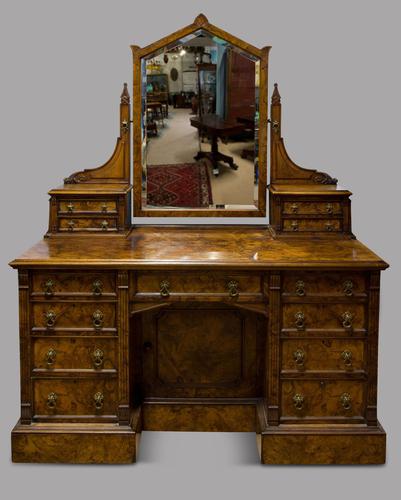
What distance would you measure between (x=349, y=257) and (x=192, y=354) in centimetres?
118

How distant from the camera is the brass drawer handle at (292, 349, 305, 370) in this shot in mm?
4539

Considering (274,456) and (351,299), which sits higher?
(351,299)

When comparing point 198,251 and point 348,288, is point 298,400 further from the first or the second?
point 198,251

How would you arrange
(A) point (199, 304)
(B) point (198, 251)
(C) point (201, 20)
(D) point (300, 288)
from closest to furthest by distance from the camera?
(D) point (300, 288) → (B) point (198, 251) → (A) point (199, 304) → (C) point (201, 20)

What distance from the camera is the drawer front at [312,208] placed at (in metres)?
5.10

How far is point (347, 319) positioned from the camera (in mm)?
4504

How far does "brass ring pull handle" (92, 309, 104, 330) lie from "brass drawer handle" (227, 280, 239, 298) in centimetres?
72

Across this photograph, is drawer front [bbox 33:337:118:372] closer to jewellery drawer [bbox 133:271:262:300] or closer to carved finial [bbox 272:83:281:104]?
jewellery drawer [bbox 133:271:262:300]

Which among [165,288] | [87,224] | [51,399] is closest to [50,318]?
[51,399]

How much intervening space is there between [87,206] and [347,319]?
5.73 ft

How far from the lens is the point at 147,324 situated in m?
5.01

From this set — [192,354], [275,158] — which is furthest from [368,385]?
[275,158]

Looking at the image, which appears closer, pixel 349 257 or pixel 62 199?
pixel 349 257

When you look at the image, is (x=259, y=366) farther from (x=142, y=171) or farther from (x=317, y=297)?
(x=142, y=171)
